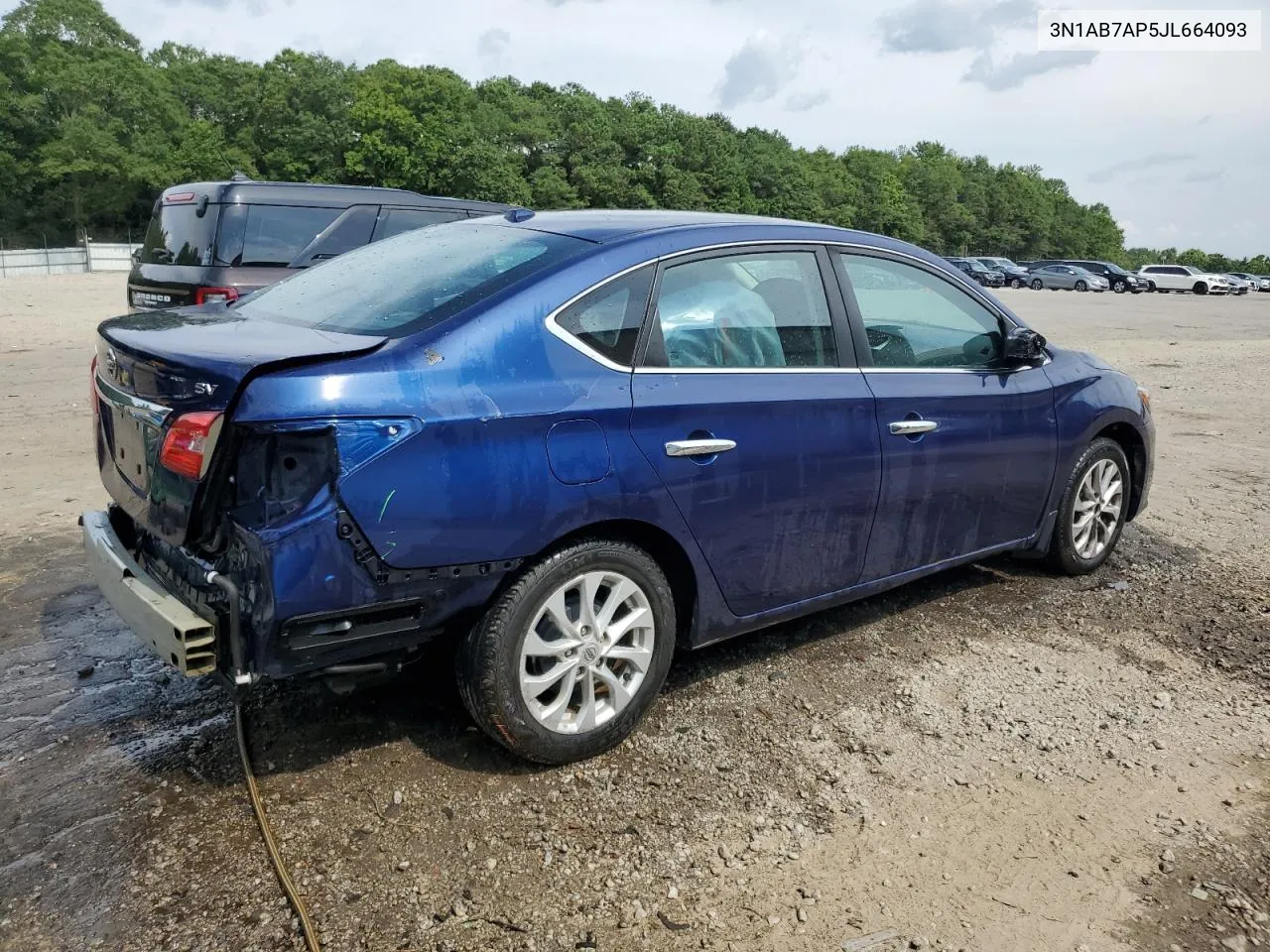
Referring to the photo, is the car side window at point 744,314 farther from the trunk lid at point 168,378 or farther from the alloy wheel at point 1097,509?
the alloy wheel at point 1097,509

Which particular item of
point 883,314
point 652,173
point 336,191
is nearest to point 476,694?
point 883,314

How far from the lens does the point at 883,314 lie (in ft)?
13.4

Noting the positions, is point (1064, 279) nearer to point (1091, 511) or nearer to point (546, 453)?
point (1091, 511)


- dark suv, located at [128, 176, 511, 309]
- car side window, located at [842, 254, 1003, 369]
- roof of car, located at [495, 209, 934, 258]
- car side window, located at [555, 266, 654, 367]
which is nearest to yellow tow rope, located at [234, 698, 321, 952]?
car side window, located at [555, 266, 654, 367]

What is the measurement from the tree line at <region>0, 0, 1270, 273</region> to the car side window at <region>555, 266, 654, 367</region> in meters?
60.4

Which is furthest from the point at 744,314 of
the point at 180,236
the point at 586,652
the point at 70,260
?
the point at 70,260

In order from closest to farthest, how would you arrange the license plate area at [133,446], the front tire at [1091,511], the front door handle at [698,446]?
the license plate area at [133,446], the front door handle at [698,446], the front tire at [1091,511]

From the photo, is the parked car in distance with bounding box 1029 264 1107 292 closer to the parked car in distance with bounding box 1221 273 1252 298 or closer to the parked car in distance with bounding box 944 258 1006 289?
the parked car in distance with bounding box 944 258 1006 289

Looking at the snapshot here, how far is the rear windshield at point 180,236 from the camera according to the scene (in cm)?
889

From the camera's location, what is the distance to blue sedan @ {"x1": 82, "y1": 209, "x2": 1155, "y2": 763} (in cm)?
271

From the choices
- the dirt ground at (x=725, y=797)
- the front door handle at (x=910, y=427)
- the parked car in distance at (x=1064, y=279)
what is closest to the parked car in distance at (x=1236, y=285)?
the parked car in distance at (x=1064, y=279)

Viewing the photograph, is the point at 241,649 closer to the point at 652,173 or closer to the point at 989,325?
the point at 989,325

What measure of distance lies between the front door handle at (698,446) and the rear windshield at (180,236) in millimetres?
6942

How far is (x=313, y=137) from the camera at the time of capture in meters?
68.9
